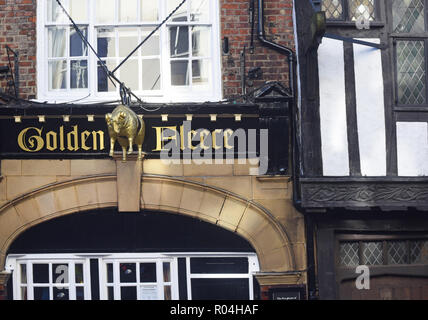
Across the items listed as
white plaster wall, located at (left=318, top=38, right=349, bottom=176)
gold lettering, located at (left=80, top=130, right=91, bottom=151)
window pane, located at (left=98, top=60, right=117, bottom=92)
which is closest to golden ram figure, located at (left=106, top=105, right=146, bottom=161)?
gold lettering, located at (left=80, top=130, right=91, bottom=151)

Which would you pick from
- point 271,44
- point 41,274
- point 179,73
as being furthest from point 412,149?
point 41,274

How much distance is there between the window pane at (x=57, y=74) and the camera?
8375mm

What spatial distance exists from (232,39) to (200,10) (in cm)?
57

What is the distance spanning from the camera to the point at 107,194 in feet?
26.6

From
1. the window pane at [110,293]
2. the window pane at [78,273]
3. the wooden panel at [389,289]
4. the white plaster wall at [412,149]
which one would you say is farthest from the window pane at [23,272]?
the white plaster wall at [412,149]

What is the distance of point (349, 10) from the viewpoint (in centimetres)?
824

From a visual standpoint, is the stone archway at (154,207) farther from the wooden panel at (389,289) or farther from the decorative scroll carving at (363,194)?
the wooden panel at (389,289)

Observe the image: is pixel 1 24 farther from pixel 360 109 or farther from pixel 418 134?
pixel 418 134

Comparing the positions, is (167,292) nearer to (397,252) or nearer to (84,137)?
(84,137)

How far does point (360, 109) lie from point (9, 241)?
14.6 feet

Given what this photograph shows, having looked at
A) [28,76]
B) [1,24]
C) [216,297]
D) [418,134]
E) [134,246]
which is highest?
[1,24]

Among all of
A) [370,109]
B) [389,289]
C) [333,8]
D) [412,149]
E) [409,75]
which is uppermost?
[333,8]

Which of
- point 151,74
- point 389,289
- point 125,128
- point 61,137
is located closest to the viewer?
point 125,128

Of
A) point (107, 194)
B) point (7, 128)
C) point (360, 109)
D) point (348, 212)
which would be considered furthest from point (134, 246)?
point (360, 109)
